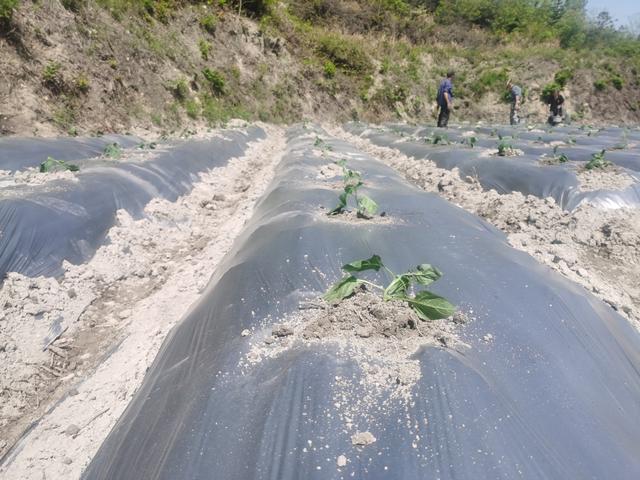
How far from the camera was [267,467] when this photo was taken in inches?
48.3

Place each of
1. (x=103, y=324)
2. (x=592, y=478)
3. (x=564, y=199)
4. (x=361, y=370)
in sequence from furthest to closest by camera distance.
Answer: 1. (x=564, y=199)
2. (x=103, y=324)
3. (x=361, y=370)
4. (x=592, y=478)

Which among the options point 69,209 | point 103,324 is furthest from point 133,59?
point 103,324

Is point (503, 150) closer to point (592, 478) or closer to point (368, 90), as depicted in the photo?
point (592, 478)

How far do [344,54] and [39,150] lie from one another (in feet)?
63.7

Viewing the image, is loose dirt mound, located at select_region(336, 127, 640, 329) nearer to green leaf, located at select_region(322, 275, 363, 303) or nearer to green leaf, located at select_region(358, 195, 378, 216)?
green leaf, located at select_region(358, 195, 378, 216)

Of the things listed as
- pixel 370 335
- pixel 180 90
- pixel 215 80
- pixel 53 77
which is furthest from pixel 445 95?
pixel 370 335

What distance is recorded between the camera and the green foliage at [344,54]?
21.8 m

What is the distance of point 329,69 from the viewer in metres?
21.2

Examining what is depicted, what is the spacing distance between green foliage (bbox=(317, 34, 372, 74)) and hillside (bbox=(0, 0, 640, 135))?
7cm

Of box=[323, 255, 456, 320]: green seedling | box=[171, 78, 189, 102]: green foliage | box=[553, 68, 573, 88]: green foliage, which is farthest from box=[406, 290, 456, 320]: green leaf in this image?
box=[553, 68, 573, 88]: green foliage

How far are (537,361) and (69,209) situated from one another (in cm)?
385

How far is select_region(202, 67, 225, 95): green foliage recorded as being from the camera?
14914mm

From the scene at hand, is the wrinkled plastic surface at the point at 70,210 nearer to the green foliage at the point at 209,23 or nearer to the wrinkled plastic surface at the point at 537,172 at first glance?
the wrinkled plastic surface at the point at 537,172

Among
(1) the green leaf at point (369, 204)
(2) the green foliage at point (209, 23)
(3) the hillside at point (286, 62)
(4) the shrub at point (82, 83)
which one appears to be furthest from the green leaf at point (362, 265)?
(2) the green foliage at point (209, 23)
